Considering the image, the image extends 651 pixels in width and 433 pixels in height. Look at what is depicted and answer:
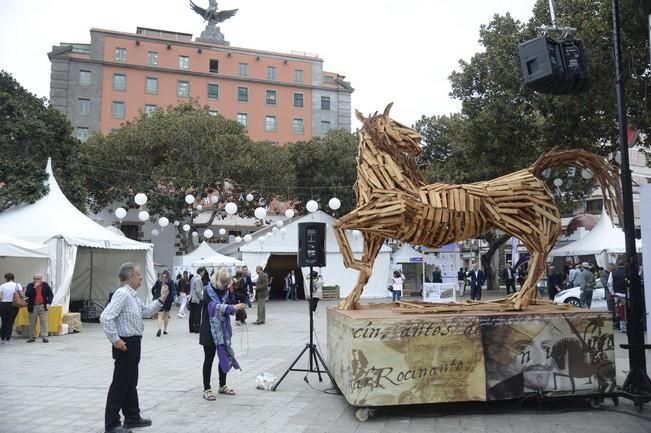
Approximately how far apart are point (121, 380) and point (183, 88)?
1772 inches

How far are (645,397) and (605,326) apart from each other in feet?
2.72

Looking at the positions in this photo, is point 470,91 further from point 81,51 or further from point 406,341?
point 81,51

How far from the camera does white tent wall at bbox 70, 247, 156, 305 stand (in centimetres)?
1739

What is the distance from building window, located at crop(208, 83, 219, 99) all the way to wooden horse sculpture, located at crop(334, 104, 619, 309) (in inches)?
1705

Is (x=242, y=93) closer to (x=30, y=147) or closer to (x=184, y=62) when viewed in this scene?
(x=184, y=62)

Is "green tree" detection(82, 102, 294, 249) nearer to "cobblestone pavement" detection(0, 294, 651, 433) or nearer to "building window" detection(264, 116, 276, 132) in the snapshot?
"cobblestone pavement" detection(0, 294, 651, 433)

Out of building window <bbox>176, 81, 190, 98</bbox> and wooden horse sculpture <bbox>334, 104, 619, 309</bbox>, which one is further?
building window <bbox>176, 81, 190, 98</bbox>

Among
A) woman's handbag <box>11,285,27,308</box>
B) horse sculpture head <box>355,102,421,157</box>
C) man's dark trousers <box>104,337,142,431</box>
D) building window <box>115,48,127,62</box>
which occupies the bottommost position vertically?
man's dark trousers <box>104,337,142,431</box>

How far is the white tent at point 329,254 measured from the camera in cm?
2489

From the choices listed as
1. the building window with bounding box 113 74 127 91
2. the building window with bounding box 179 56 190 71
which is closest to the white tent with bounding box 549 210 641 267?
the building window with bounding box 179 56 190 71

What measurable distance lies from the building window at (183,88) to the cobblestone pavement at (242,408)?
40407 mm

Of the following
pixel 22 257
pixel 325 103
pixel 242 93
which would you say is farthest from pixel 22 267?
pixel 325 103

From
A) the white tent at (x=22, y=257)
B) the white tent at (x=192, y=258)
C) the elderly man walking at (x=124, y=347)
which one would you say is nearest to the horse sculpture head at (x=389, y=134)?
the elderly man walking at (x=124, y=347)

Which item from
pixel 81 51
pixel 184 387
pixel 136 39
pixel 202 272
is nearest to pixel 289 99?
pixel 136 39
